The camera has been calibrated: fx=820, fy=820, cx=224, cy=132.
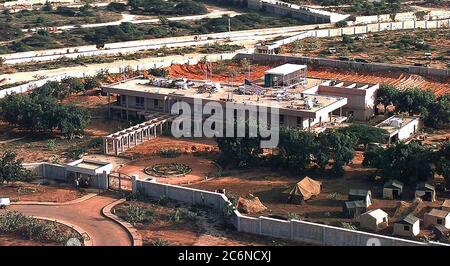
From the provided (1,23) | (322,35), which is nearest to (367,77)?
(322,35)

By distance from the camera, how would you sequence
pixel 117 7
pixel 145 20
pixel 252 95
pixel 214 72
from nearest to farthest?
pixel 252 95 → pixel 214 72 → pixel 145 20 → pixel 117 7

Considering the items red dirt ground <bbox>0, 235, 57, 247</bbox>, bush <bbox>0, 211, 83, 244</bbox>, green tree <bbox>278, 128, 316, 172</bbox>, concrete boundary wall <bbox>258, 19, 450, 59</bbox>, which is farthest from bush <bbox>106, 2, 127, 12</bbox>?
red dirt ground <bbox>0, 235, 57, 247</bbox>

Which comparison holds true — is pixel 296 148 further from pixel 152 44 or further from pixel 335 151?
pixel 152 44

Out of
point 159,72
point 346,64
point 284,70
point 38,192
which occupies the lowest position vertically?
point 38,192

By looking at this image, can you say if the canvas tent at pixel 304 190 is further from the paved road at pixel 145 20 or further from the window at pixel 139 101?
the paved road at pixel 145 20

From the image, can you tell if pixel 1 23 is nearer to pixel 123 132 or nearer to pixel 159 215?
pixel 123 132

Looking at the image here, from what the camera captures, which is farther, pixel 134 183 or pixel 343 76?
pixel 343 76

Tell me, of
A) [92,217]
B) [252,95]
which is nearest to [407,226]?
[92,217]

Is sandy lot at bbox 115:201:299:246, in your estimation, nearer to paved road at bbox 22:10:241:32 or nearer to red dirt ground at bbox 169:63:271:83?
red dirt ground at bbox 169:63:271:83
